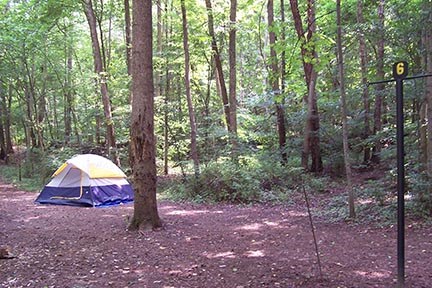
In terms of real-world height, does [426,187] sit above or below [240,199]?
above

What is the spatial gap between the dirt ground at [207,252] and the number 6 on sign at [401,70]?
2303mm

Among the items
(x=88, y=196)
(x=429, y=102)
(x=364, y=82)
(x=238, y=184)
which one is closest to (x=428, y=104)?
(x=429, y=102)

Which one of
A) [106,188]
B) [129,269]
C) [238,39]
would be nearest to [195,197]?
[106,188]

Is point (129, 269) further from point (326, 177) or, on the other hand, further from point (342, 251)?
point (326, 177)

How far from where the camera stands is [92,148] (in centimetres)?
1834

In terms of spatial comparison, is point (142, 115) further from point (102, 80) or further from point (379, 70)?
point (102, 80)

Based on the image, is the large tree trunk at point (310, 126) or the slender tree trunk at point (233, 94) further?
the slender tree trunk at point (233, 94)

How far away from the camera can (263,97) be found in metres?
15.2

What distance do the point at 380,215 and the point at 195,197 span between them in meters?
5.88

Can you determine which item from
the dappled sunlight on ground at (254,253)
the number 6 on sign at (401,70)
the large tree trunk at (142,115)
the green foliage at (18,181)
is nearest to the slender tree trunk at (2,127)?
the green foliage at (18,181)

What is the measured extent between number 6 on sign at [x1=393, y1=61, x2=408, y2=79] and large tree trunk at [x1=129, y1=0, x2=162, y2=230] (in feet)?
16.8

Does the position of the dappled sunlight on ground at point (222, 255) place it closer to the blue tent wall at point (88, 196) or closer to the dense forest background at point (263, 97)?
the dense forest background at point (263, 97)

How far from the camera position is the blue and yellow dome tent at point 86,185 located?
36.9 feet


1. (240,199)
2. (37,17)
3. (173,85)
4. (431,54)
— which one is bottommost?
(240,199)
